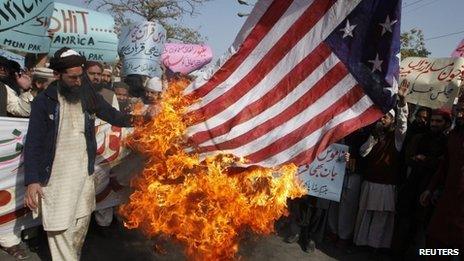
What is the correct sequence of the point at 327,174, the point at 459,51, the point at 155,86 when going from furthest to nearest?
the point at 459,51 → the point at 327,174 → the point at 155,86

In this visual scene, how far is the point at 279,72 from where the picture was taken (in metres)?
3.46

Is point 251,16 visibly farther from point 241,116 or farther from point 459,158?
point 459,158

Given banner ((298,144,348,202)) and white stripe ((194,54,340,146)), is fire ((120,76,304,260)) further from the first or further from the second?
banner ((298,144,348,202))

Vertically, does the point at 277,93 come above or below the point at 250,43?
below

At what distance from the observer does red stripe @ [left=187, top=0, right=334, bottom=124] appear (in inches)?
128

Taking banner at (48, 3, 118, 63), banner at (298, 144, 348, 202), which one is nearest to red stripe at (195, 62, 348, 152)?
banner at (298, 144, 348, 202)

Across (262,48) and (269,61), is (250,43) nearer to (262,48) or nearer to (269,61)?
(262,48)

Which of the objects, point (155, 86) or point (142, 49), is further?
point (142, 49)

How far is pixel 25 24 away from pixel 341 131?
4.38 meters

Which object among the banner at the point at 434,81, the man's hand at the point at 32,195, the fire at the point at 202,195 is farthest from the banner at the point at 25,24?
the banner at the point at 434,81

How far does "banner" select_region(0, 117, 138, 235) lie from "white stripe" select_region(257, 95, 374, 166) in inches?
74.2

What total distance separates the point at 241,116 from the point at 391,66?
1.27 meters

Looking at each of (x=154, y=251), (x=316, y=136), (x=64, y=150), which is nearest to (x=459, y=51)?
(x=316, y=136)

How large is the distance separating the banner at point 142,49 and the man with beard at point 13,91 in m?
3.06
